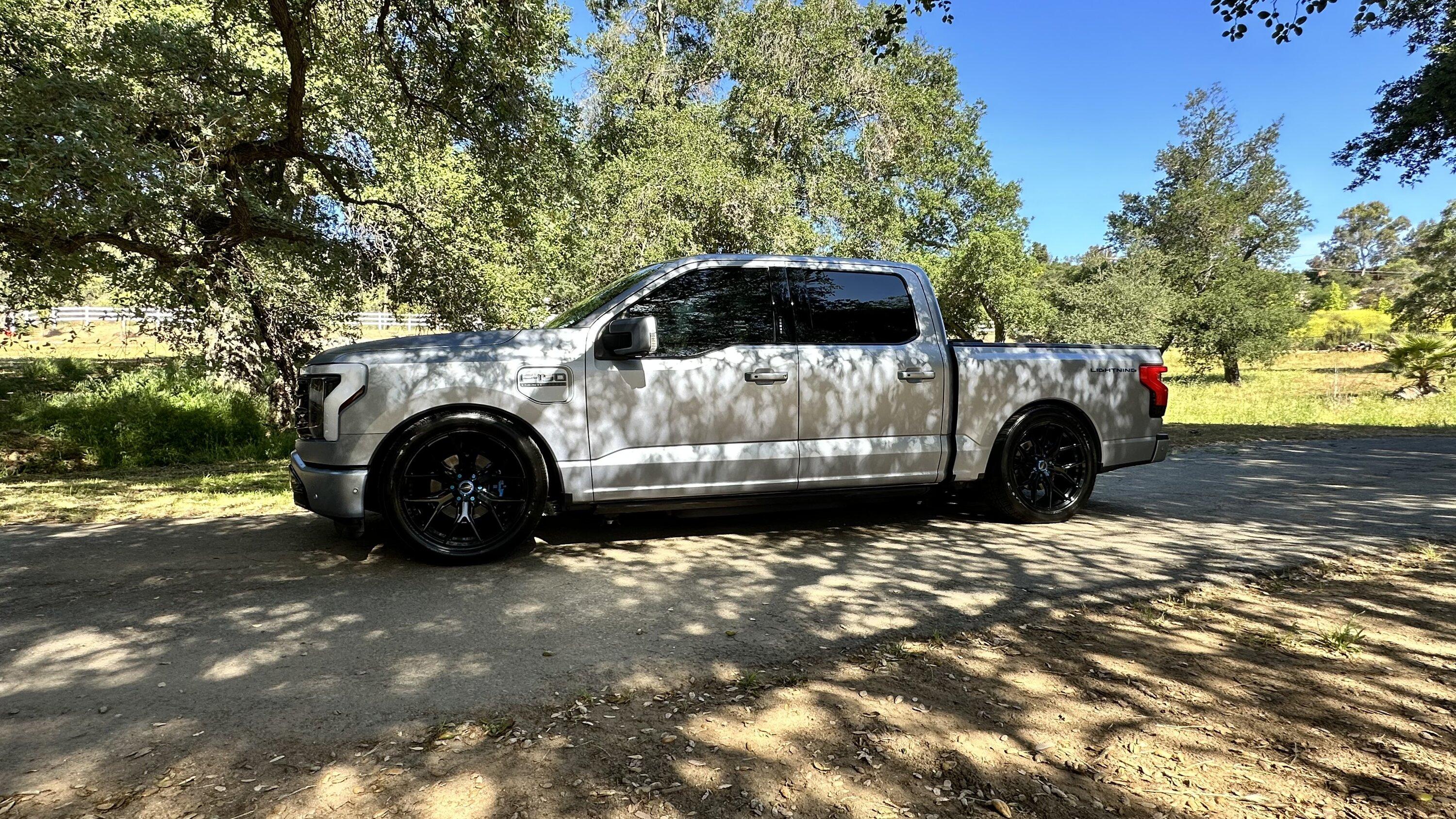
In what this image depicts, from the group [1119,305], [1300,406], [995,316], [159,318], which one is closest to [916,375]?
[159,318]

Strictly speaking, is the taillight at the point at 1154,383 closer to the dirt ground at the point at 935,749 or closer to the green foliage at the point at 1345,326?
the dirt ground at the point at 935,749

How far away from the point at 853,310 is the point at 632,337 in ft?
5.64

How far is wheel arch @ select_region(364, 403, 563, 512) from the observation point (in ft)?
14.8

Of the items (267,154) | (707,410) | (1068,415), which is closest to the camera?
(707,410)

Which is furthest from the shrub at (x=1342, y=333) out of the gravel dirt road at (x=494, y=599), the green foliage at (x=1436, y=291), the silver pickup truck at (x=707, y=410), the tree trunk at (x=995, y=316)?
the silver pickup truck at (x=707, y=410)

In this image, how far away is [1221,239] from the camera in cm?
3622

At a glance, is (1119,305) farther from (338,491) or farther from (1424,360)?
(338,491)

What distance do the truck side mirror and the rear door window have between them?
1.13 m

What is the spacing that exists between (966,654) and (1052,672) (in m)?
0.34

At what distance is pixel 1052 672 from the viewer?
9.89ft

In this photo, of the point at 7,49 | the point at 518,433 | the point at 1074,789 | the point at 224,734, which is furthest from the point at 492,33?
the point at 1074,789

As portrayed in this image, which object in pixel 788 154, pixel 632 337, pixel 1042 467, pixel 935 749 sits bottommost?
pixel 935 749

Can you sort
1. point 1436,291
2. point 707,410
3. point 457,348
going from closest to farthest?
point 457,348 < point 707,410 < point 1436,291

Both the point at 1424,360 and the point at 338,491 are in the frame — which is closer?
the point at 338,491
